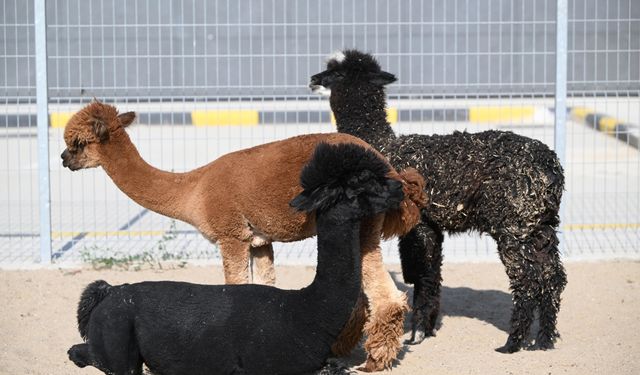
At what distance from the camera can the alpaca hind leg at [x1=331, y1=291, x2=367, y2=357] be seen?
217 inches

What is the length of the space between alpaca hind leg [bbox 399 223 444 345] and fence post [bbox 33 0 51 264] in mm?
3830

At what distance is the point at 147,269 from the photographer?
864 centimetres

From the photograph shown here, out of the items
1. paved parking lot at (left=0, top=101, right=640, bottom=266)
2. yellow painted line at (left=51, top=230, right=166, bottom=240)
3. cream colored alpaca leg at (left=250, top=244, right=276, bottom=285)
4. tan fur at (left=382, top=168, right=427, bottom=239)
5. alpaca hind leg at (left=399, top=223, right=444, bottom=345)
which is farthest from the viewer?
yellow painted line at (left=51, top=230, right=166, bottom=240)

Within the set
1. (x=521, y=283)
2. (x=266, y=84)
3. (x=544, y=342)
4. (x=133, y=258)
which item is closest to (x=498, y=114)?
(x=266, y=84)

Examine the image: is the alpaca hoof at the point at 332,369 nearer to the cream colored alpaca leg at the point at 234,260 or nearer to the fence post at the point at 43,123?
the cream colored alpaca leg at the point at 234,260

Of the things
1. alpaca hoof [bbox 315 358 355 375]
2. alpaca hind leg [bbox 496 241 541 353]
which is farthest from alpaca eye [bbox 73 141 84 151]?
alpaca hind leg [bbox 496 241 541 353]

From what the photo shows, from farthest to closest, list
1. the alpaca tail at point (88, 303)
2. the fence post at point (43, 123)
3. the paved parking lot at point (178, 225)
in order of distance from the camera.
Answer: the paved parking lot at point (178, 225)
the fence post at point (43, 123)
the alpaca tail at point (88, 303)

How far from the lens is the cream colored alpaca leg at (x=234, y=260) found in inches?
224

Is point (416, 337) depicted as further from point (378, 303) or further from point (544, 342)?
point (378, 303)

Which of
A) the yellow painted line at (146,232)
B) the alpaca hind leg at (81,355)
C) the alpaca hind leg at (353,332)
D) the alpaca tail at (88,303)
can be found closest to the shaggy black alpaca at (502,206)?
the alpaca hind leg at (353,332)

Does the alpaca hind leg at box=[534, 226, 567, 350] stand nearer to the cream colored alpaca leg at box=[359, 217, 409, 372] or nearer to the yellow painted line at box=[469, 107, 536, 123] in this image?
the cream colored alpaca leg at box=[359, 217, 409, 372]

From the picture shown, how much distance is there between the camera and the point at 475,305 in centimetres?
764

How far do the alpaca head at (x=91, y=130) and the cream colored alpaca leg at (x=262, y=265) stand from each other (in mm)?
1136

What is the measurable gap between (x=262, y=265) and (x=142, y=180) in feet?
3.07
